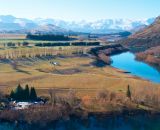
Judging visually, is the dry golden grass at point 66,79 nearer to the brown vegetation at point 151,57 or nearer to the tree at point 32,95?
the tree at point 32,95

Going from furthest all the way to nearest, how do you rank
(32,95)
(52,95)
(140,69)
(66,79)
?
1. (140,69)
2. (66,79)
3. (52,95)
4. (32,95)

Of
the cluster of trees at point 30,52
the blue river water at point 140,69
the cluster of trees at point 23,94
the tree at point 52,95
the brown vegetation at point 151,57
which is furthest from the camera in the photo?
the brown vegetation at point 151,57

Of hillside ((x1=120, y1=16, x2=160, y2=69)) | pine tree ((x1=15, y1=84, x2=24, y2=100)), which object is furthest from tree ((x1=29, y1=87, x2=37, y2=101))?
hillside ((x1=120, y1=16, x2=160, y2=69))

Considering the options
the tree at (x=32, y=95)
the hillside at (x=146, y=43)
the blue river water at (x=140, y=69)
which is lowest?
the blue river water at (x=140, y=69)

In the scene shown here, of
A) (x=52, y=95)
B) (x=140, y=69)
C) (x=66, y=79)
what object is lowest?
(x=140, y=69)

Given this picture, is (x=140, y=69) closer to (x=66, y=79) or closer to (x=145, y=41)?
(x=66, y=79)

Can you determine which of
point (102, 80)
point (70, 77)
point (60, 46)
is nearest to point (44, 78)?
point (70, 77)

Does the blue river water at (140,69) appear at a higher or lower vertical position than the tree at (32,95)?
lower

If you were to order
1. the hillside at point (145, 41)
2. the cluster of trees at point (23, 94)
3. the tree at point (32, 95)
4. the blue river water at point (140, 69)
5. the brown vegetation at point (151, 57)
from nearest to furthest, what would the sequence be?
the cluster of trees at point (23, 94), the tree at point (32, 95), the blue river water at point (140, 69), the brown vegetation at point (151, 57), the hillside at point (145, 41)

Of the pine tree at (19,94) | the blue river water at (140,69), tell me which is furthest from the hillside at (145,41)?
the pine tree at (19,94)

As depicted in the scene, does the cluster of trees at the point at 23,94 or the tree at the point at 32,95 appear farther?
the tree at the point at 32,95

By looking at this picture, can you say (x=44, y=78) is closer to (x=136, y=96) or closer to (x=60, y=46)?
(x=136, y=96)

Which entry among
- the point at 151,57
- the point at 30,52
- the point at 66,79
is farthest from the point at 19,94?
the point at 151,57
